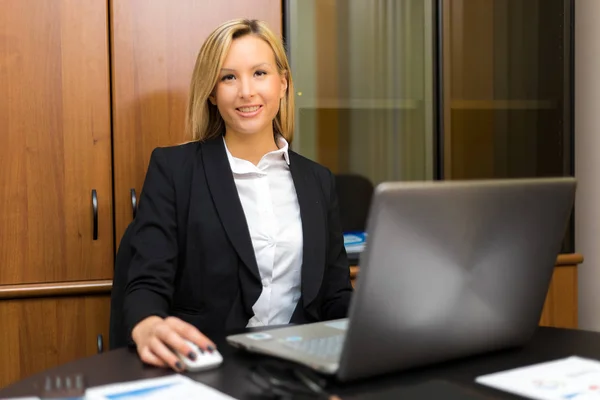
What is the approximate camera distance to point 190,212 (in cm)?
172

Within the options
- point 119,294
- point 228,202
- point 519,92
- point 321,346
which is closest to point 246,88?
point 228,202

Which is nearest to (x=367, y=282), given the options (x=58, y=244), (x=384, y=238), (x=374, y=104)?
(x=384, y=238)

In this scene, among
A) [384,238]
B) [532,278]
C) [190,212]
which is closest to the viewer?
[384,238]

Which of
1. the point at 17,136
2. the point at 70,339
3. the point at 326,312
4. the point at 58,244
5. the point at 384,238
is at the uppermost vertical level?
the point at 17,136

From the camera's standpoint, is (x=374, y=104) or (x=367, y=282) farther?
(x=374, y=104)

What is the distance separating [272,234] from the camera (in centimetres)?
177

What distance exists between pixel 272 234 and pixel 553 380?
88 centimetres

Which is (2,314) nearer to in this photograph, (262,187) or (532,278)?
(262,187)

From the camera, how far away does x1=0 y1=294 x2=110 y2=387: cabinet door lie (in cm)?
207

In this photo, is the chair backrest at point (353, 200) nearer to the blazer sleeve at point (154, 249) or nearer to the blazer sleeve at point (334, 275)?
the blazer sleeve at point (334, 275)

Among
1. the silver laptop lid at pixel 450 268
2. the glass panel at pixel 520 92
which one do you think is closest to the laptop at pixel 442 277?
the silver laptop lid at pixel 450 268

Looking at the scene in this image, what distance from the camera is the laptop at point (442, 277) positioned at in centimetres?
91

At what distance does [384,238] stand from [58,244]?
1428 mm

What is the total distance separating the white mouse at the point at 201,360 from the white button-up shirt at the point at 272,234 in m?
0.64
